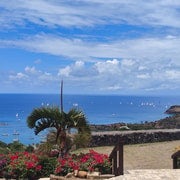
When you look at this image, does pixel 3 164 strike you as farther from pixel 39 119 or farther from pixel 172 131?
pixel 172 131

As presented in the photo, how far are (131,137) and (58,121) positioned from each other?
37.4 ft

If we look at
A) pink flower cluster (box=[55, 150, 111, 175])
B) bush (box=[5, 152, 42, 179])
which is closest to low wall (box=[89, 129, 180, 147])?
pink flower cluster (box=[55, 150, 111, 175])

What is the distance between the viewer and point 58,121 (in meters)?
15.4

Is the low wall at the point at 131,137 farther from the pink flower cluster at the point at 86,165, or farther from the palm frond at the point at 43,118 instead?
the pink flower cluster at the point at 86,165

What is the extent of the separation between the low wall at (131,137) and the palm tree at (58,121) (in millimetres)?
8940

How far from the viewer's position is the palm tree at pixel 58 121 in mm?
15438

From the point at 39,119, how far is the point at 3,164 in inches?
76.5

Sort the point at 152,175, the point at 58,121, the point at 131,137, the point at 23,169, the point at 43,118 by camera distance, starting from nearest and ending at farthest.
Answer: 1. the point at 152,175
2. the point at 23,169
3. the point at 58,121
4. the point at 43,118
5. the point at 131,137

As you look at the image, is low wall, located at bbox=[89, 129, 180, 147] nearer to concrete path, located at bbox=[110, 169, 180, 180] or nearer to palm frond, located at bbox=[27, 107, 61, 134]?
palm frond, located at bbox=[27, 107, 61, 134]

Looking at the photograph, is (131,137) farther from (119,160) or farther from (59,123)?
(119,160)

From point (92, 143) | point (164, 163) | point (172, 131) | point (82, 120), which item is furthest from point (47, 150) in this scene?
point (172, 131)

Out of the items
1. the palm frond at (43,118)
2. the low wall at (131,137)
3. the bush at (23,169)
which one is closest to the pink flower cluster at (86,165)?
the bush at (23,169)

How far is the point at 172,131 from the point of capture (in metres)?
28.0

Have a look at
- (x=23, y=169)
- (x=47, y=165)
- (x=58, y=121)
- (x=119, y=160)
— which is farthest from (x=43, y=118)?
(x=119, y=160)
